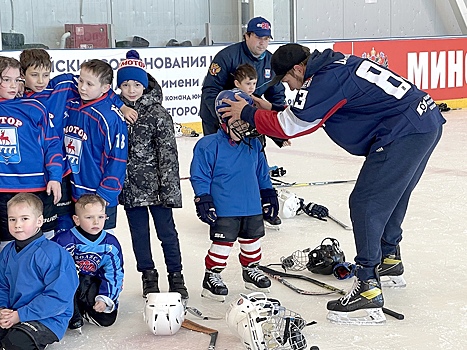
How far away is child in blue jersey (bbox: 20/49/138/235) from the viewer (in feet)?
11.1

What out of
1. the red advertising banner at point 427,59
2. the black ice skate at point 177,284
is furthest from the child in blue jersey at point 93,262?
the red advertising banner at point 427,59

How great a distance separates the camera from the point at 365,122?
3.39 metres

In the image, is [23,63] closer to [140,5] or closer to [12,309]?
[12,309]

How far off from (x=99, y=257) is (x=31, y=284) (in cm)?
41

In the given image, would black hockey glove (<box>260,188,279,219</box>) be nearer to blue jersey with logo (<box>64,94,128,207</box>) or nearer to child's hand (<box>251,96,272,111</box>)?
child's hand (<box>251,96,272,111</box>)

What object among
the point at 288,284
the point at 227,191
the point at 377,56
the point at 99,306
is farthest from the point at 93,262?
the point at 377,56

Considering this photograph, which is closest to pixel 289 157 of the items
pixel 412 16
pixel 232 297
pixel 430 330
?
pixel 232 297

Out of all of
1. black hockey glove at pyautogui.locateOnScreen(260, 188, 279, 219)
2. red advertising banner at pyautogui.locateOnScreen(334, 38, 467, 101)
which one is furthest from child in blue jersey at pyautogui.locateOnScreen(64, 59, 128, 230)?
red advertising banner at pyautogui.locateOnScreen(334, 38, 467, 101)

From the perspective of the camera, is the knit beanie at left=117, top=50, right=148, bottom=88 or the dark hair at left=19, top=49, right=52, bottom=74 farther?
the knit beanie at left=117, top=50, right=148, bottom=88

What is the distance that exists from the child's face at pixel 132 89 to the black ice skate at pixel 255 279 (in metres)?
0.98

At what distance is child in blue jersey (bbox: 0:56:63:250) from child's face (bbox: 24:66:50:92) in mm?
65

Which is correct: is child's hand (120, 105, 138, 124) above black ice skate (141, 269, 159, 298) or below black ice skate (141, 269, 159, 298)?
above

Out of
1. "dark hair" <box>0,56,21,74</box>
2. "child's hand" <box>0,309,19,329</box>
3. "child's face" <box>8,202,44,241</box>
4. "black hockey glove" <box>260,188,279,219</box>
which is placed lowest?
"child's hand" <box>0,309,19,329</box>

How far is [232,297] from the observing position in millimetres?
3730
